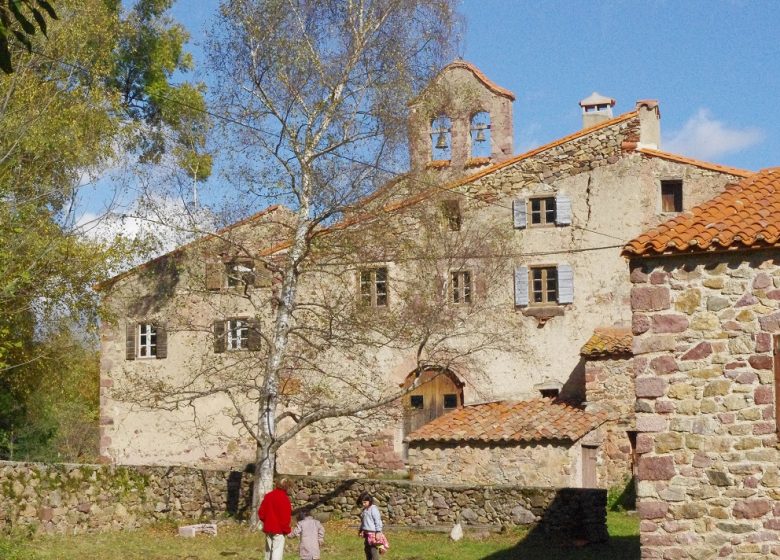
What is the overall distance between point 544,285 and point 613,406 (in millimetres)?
3849

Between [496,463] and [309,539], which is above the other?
[496,463]

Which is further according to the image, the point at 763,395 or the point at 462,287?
the point at 462,287

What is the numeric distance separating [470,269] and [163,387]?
8.30 m

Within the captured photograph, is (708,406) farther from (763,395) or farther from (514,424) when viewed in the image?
(514,424)

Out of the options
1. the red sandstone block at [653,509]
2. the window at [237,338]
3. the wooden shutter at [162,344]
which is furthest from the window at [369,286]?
the red sandstone block at [653,509]

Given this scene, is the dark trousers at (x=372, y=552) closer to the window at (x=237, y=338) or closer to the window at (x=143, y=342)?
the window at (x=237, y=338)

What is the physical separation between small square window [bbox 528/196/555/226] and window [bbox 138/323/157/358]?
9.80 meters

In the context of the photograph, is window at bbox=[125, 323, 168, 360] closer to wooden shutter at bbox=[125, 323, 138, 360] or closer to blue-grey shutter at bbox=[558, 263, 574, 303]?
wooden shutter at bbox=[125, 323, 138, 360]

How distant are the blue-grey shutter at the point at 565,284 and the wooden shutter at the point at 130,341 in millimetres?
10550

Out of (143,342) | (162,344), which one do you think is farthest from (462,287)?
(143,342)


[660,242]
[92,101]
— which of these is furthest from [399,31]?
[660,242]

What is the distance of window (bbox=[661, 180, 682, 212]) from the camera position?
27359 millimetres

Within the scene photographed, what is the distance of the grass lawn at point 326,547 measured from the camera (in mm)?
16891

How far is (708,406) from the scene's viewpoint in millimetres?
11953
